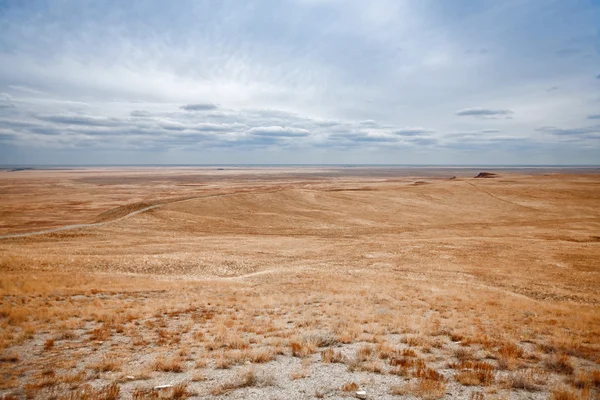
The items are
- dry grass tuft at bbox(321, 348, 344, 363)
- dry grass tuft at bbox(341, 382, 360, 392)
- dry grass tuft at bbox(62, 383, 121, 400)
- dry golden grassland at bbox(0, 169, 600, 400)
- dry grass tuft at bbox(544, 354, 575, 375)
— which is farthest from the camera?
dry grass tuft at bbox(321, 348, 344, 363)

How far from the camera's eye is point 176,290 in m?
19.7

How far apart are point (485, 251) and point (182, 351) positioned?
32.3 metres

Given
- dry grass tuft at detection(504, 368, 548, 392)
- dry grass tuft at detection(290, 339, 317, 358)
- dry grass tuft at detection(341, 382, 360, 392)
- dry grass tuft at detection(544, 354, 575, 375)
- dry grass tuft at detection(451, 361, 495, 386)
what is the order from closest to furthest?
dry grass tuft at detection(341, 382, 360, 392) → dry grass tuft at detection(504, 368, 548, 392) → dry grass tuft at detection(451, 361, 495, 386) → dry grass tuft at detection(544, 354, 575, 375) → dry grass tuft at detection(290, 339, 317, 358)

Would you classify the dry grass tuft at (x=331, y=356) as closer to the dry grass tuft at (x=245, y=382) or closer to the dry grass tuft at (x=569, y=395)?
the dry grass tuft at (x=245, y=382)

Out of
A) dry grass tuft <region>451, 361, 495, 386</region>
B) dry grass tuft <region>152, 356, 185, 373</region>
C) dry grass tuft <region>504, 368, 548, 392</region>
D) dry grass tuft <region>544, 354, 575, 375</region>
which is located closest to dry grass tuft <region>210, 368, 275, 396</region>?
dry grass tuft <region>152, 356, 185, 373</region>

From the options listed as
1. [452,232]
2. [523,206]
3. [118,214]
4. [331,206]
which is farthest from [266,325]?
[523,206]

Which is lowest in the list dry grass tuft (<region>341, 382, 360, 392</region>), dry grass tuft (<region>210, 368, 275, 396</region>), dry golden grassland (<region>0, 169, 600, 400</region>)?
dry golden grassland (<region>0, 169, 600, 400</region>)

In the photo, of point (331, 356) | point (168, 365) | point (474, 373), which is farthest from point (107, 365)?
point (474, 373)

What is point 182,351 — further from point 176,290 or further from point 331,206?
point 331,206

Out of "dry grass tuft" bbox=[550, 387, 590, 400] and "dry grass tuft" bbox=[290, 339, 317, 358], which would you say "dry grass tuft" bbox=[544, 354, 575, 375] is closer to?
"dry grass tuft" bbox=[550, 387, 590, 400]

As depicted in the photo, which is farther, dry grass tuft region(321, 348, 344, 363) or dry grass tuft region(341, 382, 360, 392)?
dry grass tuft region(321, 348, 344, 363)

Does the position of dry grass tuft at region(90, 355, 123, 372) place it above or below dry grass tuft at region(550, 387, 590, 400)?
below

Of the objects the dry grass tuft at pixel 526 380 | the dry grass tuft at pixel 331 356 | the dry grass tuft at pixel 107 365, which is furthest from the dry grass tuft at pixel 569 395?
the dry grass tuft at pixel 107 365

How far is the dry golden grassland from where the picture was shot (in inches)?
319
